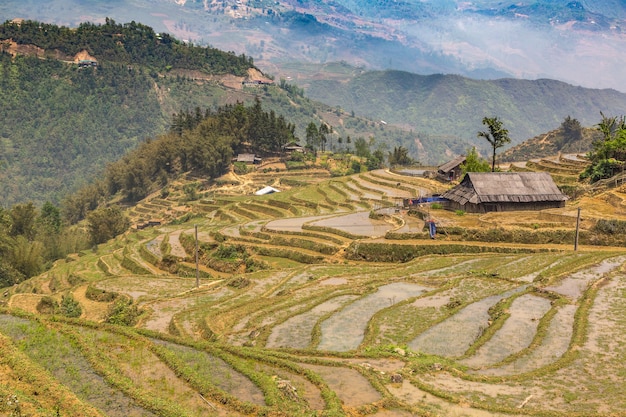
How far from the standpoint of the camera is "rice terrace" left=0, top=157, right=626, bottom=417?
15602 mm

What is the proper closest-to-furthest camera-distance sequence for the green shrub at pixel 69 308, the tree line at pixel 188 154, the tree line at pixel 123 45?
the green shrub at pixel 69 308
the tree line at pixel 188 154
the tree line at pixel 123 45

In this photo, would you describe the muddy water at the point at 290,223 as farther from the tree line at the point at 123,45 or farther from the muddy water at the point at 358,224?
the tree line at the point at 123,45

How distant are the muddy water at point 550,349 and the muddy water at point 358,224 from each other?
2011 centimetres

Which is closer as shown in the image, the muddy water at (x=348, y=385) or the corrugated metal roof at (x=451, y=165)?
the muddy water at (x=348, y=385)

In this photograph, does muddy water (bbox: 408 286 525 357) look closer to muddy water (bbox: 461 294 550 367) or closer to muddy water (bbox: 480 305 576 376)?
muddy water (bbox: 461 294 550 367)

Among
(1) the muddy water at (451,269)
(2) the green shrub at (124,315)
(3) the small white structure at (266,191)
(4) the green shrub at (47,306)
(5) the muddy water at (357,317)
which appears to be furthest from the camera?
(3) the small white structure at (266,191)

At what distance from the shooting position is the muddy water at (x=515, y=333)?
20366mm

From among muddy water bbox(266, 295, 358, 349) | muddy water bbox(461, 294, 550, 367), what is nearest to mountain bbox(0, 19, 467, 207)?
muddy water bbox(266, 295, 358, 349)

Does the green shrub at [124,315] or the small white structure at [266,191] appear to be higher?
the small white structure at [266,191]

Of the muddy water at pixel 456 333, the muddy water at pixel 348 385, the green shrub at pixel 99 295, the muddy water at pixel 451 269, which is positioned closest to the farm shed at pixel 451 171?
the muddy water at pixel 451 269

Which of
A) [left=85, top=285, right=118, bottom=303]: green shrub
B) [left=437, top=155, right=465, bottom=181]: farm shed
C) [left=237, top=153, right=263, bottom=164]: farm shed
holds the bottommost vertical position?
[left=85, top=285, right=118, bottom=303]: green shrub

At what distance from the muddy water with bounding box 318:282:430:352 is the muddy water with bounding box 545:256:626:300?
6.65 metres

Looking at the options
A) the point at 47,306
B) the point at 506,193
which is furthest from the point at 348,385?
the point at 506,193

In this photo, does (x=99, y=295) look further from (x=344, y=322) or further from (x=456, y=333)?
(x=456, y=333)
